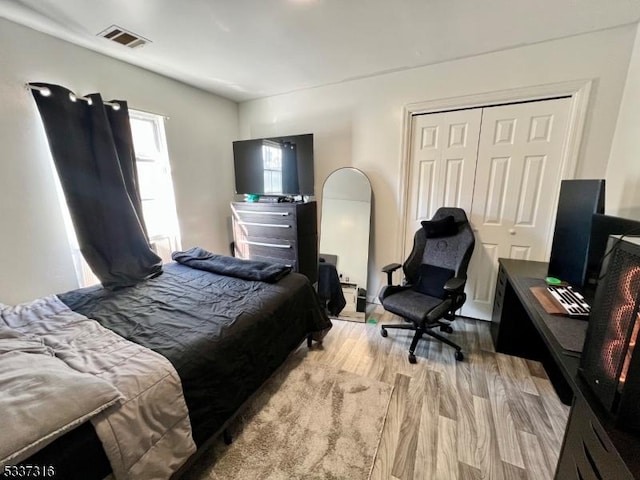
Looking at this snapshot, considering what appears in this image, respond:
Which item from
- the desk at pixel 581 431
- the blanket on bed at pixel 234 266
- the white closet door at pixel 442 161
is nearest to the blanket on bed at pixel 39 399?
the blanket on bed at pixel 234 266

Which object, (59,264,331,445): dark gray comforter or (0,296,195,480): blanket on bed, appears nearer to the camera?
(0,296,195,480): blanket on bed

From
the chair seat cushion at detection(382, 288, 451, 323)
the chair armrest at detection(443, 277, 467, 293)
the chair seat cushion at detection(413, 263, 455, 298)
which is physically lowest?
the chair seat cushion at detection(382, 288, 451, 323)

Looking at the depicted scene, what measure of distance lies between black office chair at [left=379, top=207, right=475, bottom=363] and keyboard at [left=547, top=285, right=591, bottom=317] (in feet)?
1.90

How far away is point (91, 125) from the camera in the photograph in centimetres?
212

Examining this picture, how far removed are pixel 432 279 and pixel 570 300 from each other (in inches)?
42.9

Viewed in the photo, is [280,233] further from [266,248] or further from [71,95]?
[71,95]

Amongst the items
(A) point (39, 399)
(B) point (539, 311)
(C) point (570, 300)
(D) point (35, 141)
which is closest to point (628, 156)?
(C) point (570, 300)

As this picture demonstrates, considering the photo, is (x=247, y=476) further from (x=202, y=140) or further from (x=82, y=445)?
(x=202, y=140)

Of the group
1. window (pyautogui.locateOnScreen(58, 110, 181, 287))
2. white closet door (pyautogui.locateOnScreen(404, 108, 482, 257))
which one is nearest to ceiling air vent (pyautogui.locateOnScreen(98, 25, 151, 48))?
window (pyautogui.locateOnScreen(58, 110, 181, 287))

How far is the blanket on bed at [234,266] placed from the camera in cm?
206

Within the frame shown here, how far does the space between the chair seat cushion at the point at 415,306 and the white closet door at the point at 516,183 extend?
75 centimetres

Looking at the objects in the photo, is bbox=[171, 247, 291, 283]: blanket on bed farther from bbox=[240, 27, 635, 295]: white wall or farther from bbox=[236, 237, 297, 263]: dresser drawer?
bbox=[240, 27, 635, 295]: white wall

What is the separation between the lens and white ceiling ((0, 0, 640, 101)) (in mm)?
1634

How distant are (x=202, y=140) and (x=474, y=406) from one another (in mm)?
3632
